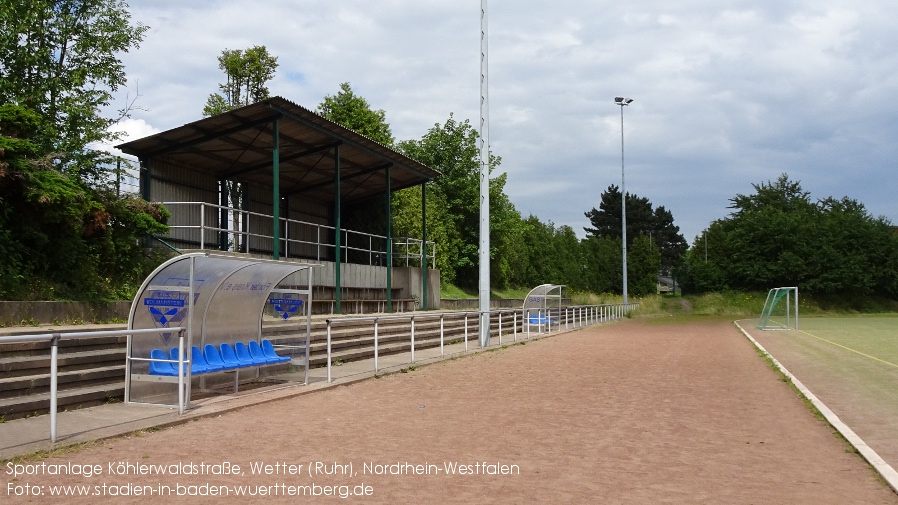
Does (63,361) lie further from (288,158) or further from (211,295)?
(288,158)

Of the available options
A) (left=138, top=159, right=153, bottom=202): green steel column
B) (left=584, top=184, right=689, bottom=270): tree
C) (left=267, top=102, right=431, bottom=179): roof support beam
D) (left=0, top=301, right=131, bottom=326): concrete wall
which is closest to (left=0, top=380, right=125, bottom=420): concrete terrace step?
(left=0, top=301, right=131, bottom=326): concrete wall

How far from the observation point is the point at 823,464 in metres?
6.92

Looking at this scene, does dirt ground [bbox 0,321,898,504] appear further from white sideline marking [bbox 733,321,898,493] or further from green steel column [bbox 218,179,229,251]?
green steel column [bbox 218,179,229,251]

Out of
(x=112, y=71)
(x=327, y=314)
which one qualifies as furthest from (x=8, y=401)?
(x=327, y=314)

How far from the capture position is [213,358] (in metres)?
10.7

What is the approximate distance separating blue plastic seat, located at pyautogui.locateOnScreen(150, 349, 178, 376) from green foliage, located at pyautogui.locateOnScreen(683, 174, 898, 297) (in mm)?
61163

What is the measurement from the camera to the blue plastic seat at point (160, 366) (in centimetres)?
946

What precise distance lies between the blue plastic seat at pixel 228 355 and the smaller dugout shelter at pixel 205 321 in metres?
0.04

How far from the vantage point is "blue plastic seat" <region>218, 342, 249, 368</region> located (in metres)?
10.8

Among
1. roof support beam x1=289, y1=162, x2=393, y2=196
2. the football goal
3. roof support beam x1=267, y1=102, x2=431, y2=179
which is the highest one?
roof support beam x1=267, y1=102, x2=431, y2=179

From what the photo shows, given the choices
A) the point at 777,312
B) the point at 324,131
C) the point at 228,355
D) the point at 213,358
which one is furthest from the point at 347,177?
the point at 777,312

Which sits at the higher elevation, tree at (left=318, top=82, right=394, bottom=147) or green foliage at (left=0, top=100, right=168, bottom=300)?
tree at (left=318, top=82, right=394, bottom=147)

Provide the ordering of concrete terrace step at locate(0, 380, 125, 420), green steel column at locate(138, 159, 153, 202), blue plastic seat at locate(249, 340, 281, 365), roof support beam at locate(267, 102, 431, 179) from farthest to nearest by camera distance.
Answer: green steel column at locate(138, 159, 153, 202), roof support beam at locate(267, 102, 431, 179), blue plastic seat at locate(249, 340, 281, 365), concrete terrace step at locate(0, 380, 125, 420)

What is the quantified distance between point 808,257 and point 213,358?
62450 mm
